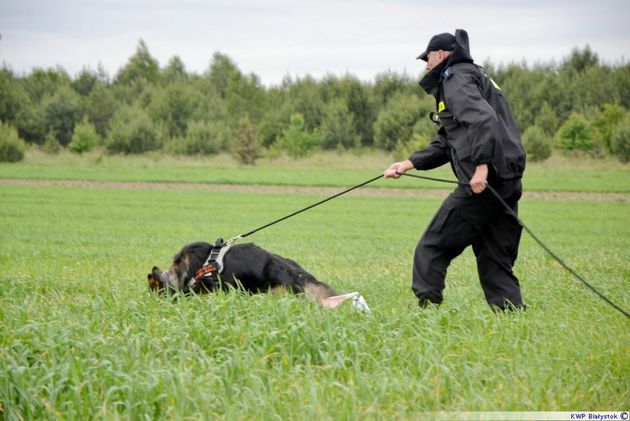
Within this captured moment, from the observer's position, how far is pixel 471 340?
4.81 meters

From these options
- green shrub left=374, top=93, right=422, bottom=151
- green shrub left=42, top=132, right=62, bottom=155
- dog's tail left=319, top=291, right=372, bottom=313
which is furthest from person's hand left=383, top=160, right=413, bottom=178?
green shrub left=42, top=132, right=62, bottom=155

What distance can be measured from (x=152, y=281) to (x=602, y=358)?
387cm

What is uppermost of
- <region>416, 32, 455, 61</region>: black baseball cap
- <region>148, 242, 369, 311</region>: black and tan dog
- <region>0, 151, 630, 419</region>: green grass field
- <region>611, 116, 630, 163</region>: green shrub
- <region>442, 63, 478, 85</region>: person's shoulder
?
<region>416, 32, 455, 61</region>: black baseball cap

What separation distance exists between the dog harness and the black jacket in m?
2.15

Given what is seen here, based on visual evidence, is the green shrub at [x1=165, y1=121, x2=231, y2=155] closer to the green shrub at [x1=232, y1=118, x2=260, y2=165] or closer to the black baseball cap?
the green shrub at [x1=232, y1=118, x2=260, y2=165]

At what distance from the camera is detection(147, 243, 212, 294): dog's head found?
6.56m

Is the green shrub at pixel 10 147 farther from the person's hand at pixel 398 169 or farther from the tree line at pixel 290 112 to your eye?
the person's hand at pixel 398 169

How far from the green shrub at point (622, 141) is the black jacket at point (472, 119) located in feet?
118

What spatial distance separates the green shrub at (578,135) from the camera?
140ft

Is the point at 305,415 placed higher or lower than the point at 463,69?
lower

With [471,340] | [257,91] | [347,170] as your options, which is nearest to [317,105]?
[257,91]

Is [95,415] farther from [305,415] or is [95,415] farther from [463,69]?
[463,69]

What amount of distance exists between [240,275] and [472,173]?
2171mm

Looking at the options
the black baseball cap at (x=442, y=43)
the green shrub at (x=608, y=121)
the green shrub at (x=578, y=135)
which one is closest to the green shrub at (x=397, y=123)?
the green shrub at (x=578, y=135)
